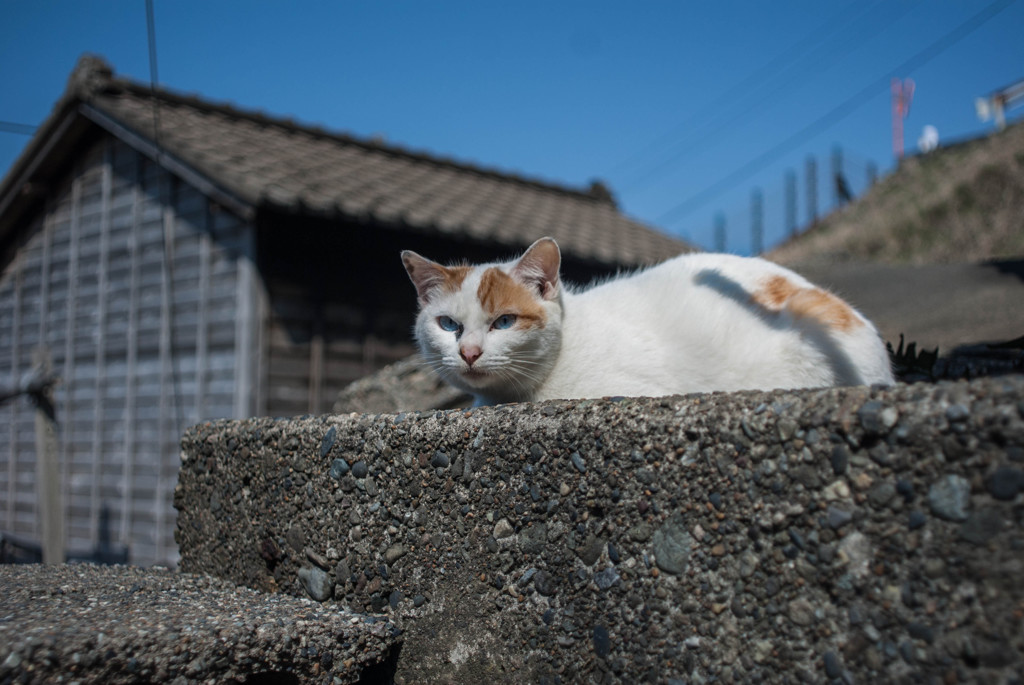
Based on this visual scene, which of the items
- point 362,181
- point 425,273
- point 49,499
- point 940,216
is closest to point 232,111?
point 362,181

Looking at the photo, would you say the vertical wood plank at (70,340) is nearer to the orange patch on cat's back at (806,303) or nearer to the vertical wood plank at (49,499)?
the vertical wood plank at (49,499)

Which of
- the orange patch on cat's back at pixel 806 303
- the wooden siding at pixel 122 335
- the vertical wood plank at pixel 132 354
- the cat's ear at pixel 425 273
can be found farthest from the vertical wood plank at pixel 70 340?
the orange patch on cat's back at pixel 806 303

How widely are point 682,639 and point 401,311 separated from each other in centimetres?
688

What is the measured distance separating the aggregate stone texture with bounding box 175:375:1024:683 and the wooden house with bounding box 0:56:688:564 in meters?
4.97

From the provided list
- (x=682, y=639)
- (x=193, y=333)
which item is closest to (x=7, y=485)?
(x=193, y=333)

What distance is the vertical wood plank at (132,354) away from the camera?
8094 mm

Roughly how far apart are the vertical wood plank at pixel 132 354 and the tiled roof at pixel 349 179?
3.28 feet

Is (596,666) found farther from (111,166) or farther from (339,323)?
(111,166)

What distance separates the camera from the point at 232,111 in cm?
968

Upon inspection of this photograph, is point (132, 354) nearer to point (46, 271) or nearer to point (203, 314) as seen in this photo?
point (203, 314)

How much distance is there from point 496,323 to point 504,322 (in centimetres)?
3

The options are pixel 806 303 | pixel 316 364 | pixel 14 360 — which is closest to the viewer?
pixel 806 303

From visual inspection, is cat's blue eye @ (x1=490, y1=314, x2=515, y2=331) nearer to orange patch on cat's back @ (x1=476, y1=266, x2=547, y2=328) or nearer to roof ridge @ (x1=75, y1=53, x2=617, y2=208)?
orange patch on cat's back @ (x1=476, y1=266, x2=547, y2=328)

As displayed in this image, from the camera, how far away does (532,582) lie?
163 centimetres
